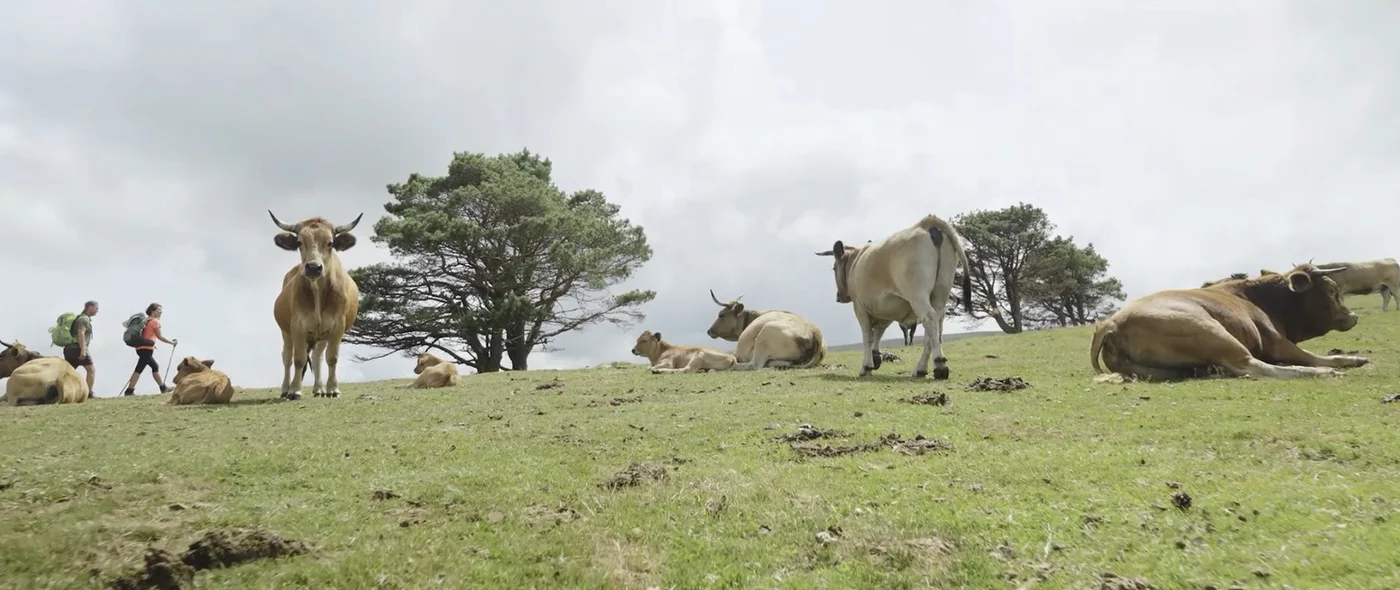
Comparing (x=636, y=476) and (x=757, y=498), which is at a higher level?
(x=636, y=476)

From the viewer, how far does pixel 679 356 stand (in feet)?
55.8

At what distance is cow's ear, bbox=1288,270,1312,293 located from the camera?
945cm

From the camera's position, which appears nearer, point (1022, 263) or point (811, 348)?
point (811, 348)

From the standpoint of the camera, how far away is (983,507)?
3.50 metres

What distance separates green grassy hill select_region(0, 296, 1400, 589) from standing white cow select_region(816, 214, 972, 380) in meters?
3.82

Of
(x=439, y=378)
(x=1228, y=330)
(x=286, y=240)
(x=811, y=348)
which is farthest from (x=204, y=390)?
(x=1228, y=330)

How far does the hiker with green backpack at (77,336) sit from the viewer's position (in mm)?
15281

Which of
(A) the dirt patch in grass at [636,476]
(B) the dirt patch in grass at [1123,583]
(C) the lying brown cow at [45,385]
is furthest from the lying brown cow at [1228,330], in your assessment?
(C) the lying brown cow at [45,385]

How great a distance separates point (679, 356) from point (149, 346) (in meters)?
10.5

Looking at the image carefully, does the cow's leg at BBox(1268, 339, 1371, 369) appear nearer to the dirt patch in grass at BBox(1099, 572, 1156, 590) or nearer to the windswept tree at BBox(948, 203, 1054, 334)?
the dirt patch in grass at BBox(1099, 572, 1156, 590)

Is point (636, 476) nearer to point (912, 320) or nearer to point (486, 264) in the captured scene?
point (912, 320)

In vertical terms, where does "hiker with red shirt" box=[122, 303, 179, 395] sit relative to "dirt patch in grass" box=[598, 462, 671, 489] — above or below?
above

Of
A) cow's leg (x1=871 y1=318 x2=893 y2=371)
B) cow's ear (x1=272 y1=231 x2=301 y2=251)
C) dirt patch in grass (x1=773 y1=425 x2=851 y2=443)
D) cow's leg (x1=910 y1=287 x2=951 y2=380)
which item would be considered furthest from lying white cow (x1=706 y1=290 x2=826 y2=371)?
dirt patch in grass (x1=773 y1=425 x2=851 y2=443)

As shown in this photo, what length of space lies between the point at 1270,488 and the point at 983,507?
1.26 m
